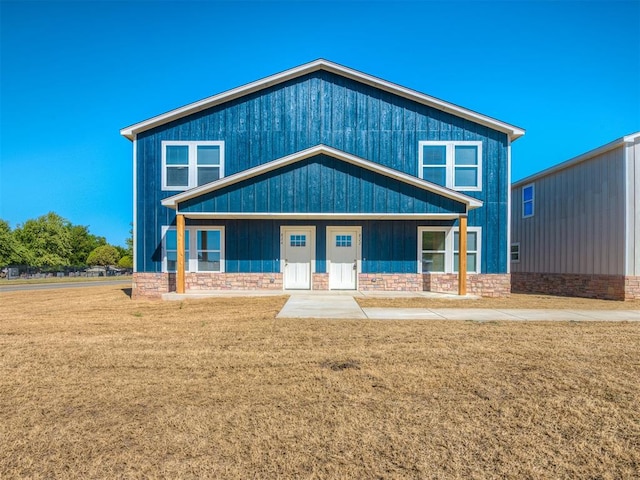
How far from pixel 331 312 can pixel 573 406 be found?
5.74 metres

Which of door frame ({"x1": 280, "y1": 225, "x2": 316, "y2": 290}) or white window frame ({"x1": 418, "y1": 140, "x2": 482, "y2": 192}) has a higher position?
white window frame ({"x1": 418, "y1": 140, "x2": 482, "y2": 192})

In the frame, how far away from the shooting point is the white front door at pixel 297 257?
13.7m

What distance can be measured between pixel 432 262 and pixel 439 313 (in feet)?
15.9

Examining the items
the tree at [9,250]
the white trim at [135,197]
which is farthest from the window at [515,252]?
the tree at [9,250]

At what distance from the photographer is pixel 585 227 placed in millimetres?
14453

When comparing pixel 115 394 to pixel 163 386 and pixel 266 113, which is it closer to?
pixel 163 386

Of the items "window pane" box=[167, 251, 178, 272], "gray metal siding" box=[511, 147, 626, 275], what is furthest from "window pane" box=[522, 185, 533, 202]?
"window pane" box=[167, 251, 178, 272]

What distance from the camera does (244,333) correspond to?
6793 millimetres

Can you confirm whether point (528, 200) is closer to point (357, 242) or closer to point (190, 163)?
point (357, 242)

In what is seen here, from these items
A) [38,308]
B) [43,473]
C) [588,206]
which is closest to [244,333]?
[43,473]

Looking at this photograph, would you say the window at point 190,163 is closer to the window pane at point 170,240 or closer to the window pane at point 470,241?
the window pane at point 170,240

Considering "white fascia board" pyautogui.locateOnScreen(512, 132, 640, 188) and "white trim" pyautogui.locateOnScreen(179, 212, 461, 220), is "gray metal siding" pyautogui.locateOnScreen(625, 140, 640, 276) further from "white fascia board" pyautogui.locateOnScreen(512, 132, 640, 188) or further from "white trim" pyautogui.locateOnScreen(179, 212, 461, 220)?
"white trim" pyautogui.locateOnScreen(179, 212, 461, 220)

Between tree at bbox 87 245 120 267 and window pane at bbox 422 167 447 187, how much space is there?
73.1 metres

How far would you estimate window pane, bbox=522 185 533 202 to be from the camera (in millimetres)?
17859
